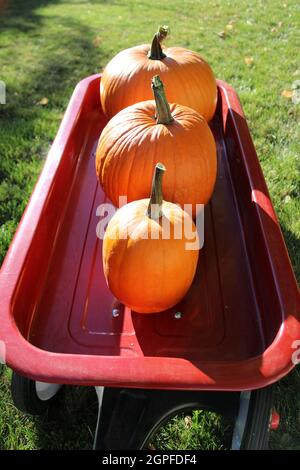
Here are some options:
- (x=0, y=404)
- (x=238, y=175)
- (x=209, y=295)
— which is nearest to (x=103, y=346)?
(x=209, y=295)

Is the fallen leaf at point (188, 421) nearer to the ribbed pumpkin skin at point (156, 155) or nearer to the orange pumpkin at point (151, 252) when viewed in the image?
the orange pumpkin at point (151, 252)

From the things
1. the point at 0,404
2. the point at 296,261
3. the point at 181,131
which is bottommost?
the point at 0,404

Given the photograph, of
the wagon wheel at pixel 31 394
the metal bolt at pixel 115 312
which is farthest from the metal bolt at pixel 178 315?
the wagon wheel at pixel 31 394

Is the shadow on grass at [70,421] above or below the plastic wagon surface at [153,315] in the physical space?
below

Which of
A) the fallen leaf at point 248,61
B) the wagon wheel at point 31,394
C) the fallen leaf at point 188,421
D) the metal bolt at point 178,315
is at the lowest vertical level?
the fallen leaf at point 188,421

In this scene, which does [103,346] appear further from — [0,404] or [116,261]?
[0,404]

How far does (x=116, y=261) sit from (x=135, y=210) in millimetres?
135

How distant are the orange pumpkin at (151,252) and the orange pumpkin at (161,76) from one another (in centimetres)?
56

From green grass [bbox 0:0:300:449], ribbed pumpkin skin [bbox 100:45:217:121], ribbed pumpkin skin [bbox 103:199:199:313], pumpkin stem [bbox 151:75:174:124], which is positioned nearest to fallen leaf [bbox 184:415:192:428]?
green grass [bbox 0:0:300:449]

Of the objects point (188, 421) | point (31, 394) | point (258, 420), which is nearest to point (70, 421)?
point (31, 394)

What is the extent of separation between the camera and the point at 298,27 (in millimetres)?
4062

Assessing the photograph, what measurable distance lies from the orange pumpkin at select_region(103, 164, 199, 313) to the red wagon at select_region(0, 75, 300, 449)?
0.13 meters

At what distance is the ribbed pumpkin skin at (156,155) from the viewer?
1235mm

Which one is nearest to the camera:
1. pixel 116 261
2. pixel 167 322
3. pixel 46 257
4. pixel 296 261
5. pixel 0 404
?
pixel 116 261
